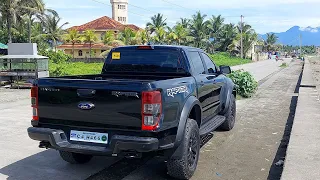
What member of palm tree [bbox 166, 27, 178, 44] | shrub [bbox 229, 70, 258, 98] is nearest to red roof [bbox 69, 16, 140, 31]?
palm tree [bbox 166, 27, 178, 44]

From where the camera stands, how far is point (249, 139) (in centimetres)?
739

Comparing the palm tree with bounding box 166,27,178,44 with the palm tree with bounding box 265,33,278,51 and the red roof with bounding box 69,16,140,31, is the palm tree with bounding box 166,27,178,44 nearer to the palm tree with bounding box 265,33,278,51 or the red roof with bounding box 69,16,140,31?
the red roof with bounding box 69,16,140,31

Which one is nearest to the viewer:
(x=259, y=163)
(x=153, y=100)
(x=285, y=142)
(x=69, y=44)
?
(x=153, y=100)

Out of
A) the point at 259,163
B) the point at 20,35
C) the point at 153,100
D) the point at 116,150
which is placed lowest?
the point at 259,163

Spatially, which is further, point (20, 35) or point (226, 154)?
point (20, 35)

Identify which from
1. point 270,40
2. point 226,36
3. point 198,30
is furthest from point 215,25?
point 270,40

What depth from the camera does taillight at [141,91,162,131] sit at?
4121 mm

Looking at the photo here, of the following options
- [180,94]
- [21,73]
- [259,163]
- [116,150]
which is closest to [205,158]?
[259,163]

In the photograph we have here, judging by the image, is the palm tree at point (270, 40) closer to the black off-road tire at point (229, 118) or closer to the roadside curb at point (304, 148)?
the roadside curb at point (304, 148)

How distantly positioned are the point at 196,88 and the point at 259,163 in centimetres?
164

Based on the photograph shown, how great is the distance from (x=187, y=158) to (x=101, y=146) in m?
1.17

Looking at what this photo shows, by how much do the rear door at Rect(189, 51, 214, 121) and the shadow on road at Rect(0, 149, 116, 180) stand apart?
1.73 m

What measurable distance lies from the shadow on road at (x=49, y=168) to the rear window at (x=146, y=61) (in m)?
1.56

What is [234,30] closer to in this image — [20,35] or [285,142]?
[20,35]
